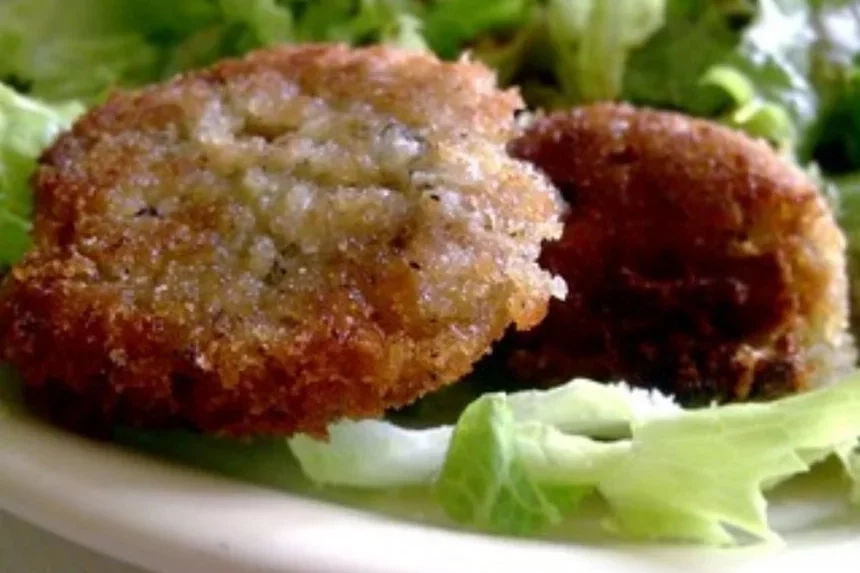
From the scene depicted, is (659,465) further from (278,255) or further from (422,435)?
(278,255)

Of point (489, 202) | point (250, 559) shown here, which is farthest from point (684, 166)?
point (250, 559)

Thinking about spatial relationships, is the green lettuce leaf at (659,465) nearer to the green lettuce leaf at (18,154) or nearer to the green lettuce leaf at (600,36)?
the green lettuce leaf at (18,154)

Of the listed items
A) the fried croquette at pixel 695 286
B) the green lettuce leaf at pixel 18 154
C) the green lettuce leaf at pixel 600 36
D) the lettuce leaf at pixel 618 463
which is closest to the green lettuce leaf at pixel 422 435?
the lettuce leaf at pixel 618 463

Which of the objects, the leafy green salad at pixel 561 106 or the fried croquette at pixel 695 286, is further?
the fried croquette at pixel 695 286

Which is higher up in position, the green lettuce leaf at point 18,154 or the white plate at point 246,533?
the green lettuce leaf at point 18,154

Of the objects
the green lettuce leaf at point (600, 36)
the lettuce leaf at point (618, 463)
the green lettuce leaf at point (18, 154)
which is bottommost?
the lettuce leaf at point (618, 463)

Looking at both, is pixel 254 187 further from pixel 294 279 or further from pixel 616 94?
pixel 616 94

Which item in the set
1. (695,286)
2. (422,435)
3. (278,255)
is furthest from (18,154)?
(695,286)

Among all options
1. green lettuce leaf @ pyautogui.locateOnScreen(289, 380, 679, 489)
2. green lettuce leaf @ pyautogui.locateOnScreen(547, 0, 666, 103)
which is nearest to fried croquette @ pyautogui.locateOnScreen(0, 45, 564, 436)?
green lettuce leaf @ pyautogui.locateOnScreen(289, 380, 679, 489)
